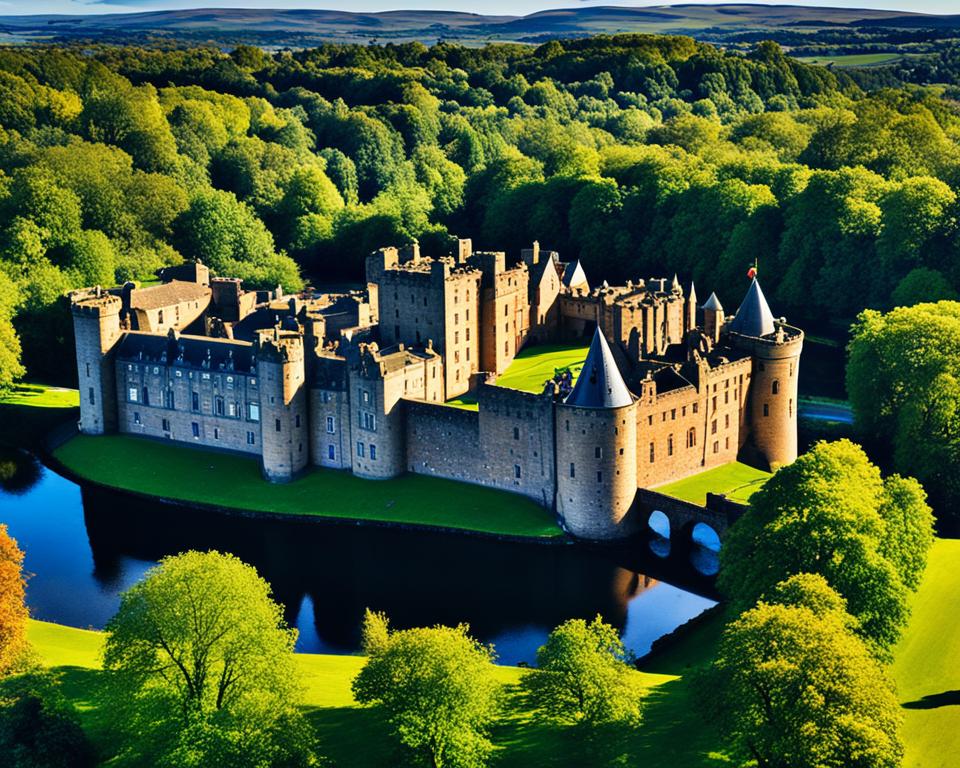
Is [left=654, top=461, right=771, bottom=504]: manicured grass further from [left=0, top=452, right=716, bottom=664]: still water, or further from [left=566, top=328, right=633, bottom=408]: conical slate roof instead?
[left=566, top=328, right=633, bottom=408]: conical slate roof

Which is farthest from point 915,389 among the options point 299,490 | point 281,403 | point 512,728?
point 512,728

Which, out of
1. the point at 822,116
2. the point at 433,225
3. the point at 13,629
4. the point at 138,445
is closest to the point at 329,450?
the point at 138,445

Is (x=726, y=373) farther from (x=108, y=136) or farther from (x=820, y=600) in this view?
(x=108, y=136)

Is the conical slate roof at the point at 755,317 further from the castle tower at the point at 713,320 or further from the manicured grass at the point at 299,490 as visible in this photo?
the manicured grass at the point at 299,490

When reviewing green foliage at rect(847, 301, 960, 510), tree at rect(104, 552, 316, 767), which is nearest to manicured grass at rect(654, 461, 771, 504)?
green foliage at rect(847, 301, 960, 510)

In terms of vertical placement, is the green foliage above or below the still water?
above
